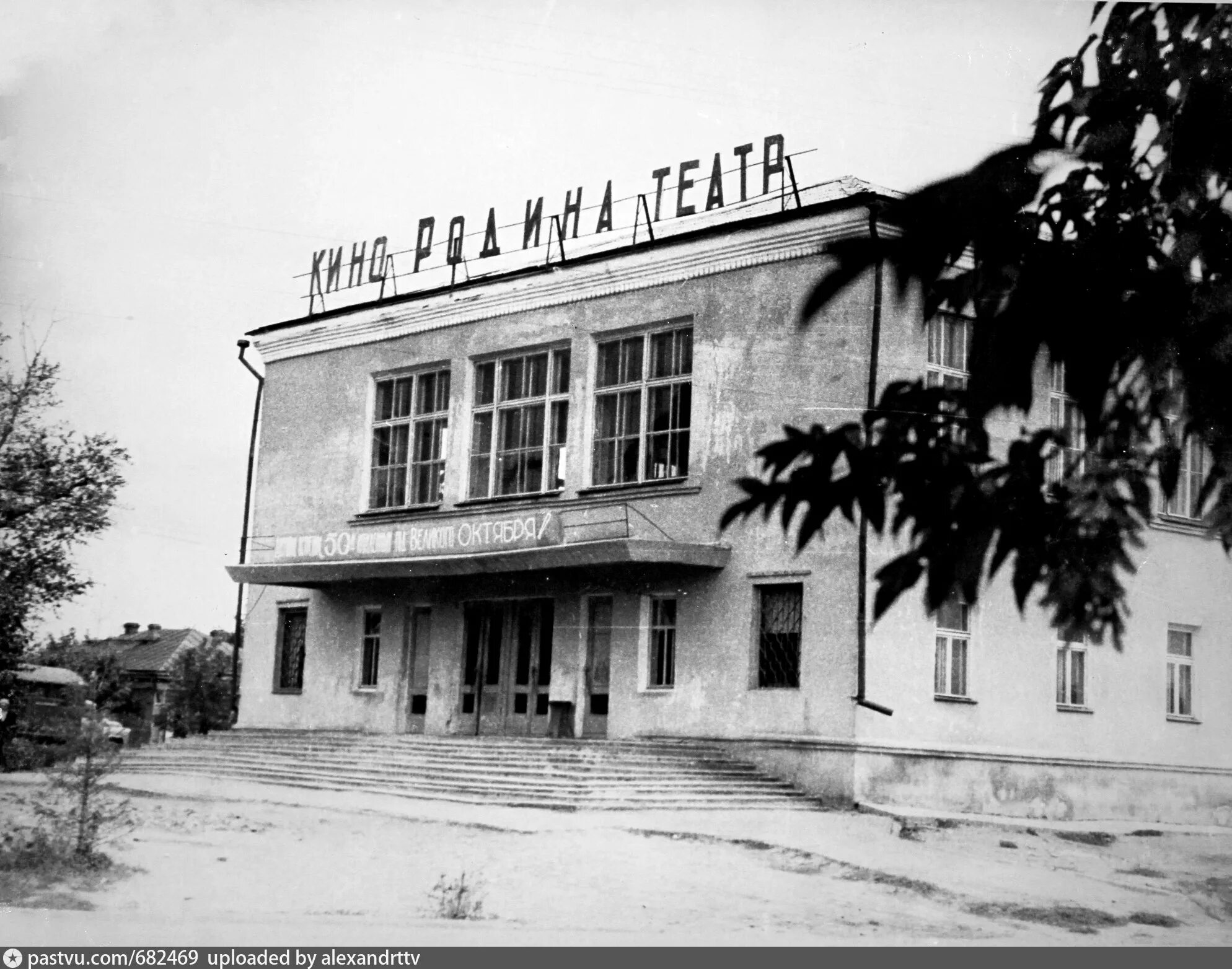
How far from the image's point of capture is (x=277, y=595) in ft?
38.9

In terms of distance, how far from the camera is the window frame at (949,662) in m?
6.86

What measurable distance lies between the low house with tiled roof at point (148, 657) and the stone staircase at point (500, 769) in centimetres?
26

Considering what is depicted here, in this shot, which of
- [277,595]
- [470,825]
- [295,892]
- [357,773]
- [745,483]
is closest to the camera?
[745,483]

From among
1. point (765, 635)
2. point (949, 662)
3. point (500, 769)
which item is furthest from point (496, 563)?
point (949, 662)

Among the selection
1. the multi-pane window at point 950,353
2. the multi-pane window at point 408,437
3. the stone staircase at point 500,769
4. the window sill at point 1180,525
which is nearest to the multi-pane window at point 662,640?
the stone staircase at point 500,769

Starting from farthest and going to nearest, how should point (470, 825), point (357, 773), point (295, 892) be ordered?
1. point (357, 773)
2. point (470, 825)
3. point (295, 892)

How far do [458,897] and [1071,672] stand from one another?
3174 millimetres

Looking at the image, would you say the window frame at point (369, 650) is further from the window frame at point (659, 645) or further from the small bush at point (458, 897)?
the small bush at point (458, 897)

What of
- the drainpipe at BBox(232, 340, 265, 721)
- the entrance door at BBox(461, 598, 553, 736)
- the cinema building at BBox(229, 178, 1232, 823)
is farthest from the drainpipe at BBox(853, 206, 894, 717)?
the drainpipe at BBox(232, 340, 265, 721)

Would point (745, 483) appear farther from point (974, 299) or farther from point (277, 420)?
point (277, 420)

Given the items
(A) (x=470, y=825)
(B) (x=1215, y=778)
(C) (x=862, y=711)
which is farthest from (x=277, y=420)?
(B) (x=1215, y=778)

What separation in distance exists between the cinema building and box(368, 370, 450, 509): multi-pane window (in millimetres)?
28

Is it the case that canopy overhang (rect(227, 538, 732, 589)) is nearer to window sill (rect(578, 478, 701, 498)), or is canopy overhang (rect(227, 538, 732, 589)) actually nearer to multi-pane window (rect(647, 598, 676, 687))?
window sill (rect(578, 478, 701, 498))

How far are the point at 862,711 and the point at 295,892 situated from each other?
4201mm
